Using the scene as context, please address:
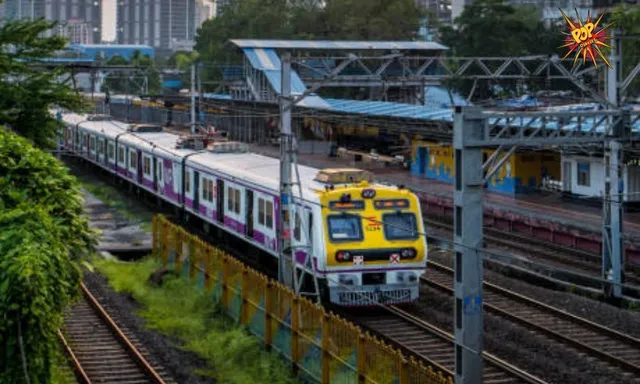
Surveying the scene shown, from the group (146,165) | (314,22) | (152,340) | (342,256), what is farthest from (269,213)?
(314,22)

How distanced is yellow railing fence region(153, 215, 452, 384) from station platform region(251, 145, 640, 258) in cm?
1055

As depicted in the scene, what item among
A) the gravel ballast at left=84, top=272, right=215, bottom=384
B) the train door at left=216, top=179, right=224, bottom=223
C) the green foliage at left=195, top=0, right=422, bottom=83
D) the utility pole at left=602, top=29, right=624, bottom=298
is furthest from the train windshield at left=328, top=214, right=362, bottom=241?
the green foliage at left=195, top=0, right=422, bottom=83

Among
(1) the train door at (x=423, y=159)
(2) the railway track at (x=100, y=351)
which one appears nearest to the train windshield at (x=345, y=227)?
(2) the railway track at (x=100, y=351)

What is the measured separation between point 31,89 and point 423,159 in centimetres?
2461

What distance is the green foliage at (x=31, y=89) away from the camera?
24.5 meters

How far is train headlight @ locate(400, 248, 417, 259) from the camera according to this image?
20734mm

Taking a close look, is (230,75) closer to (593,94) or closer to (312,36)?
(312,36)

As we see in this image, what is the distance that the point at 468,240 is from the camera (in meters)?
14.3

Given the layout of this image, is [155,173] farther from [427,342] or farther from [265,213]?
[427,342]

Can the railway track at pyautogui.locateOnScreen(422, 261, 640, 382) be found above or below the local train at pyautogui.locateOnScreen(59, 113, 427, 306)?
below

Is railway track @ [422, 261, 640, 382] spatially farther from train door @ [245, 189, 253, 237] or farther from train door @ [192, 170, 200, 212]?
train door @ [192, 170, 200, 212]

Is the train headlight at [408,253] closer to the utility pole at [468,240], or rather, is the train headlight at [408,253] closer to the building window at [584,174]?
the utility pole at [468,240]

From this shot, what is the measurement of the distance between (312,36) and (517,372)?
63.2 m

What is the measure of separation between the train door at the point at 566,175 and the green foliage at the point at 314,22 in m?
42.1
